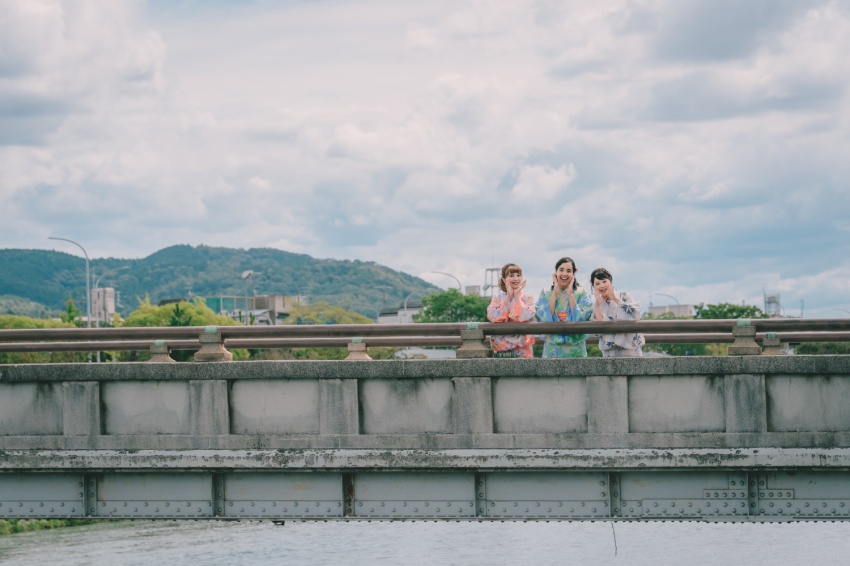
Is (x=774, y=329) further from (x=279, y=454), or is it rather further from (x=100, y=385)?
(x=100, y=385)

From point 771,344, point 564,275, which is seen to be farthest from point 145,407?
point 771,344

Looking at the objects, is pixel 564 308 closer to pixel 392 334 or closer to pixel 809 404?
pixel 392 334

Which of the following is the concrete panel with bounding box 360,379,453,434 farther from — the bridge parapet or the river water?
the river water

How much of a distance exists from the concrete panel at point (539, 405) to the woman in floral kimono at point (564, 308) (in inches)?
36.5

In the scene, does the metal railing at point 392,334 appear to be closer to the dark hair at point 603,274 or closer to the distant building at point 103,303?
the dark hair at point 603,274

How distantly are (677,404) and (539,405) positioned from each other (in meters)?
1.39

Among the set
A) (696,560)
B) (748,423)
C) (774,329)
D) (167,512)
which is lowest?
(696,560)

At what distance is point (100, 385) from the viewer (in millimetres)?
12969

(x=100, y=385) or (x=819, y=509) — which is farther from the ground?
(x=100, y=385)

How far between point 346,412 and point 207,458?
5.03 ft

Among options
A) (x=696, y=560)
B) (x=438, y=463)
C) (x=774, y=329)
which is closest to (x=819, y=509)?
(x=774, y=329)

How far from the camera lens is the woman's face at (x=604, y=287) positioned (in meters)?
13.0

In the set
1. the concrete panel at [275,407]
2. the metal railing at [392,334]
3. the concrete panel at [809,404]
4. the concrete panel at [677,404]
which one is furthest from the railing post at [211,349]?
the concrete panel at [809,404]

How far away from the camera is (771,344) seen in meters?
12.9
